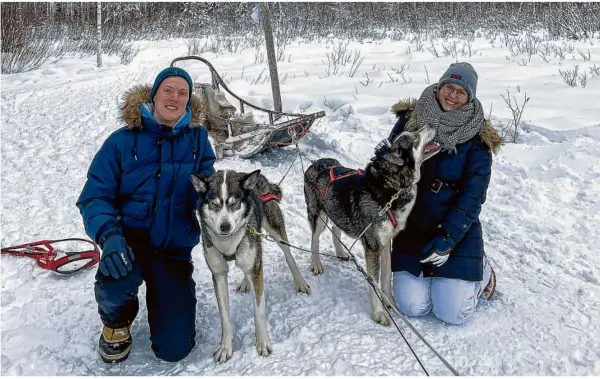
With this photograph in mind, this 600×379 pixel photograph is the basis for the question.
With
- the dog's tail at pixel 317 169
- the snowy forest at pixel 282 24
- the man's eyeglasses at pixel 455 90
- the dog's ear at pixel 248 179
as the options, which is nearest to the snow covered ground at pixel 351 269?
the dog's tail at pixel 317 169

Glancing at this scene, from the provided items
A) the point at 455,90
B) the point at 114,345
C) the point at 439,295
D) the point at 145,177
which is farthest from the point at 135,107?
the point at 439,295

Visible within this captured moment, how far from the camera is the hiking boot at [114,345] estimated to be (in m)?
2.26

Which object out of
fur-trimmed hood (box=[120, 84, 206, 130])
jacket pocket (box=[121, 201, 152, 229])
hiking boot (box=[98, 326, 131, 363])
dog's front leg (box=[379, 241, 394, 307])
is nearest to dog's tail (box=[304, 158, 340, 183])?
dog's front leg (box=[379, 241, 394, 307])

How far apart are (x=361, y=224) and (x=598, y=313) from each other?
4.58ft

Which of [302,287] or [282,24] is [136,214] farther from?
[282,24]

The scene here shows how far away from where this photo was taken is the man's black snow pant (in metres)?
2.29

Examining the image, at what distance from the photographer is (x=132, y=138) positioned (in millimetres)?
2385

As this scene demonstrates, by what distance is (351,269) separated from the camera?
3.24m

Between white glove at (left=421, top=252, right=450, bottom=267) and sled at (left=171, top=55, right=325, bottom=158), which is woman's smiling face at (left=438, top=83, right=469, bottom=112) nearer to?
white glove at (left=421, top=252, right=450, bottom=267)

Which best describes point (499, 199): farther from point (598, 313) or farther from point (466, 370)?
point (466, 370)

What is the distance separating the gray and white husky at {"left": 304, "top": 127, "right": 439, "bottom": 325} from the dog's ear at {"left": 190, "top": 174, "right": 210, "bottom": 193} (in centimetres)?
98

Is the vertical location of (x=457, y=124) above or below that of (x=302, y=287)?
above

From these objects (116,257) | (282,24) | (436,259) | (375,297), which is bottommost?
(375,297)

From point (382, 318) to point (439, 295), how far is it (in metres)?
0.37
